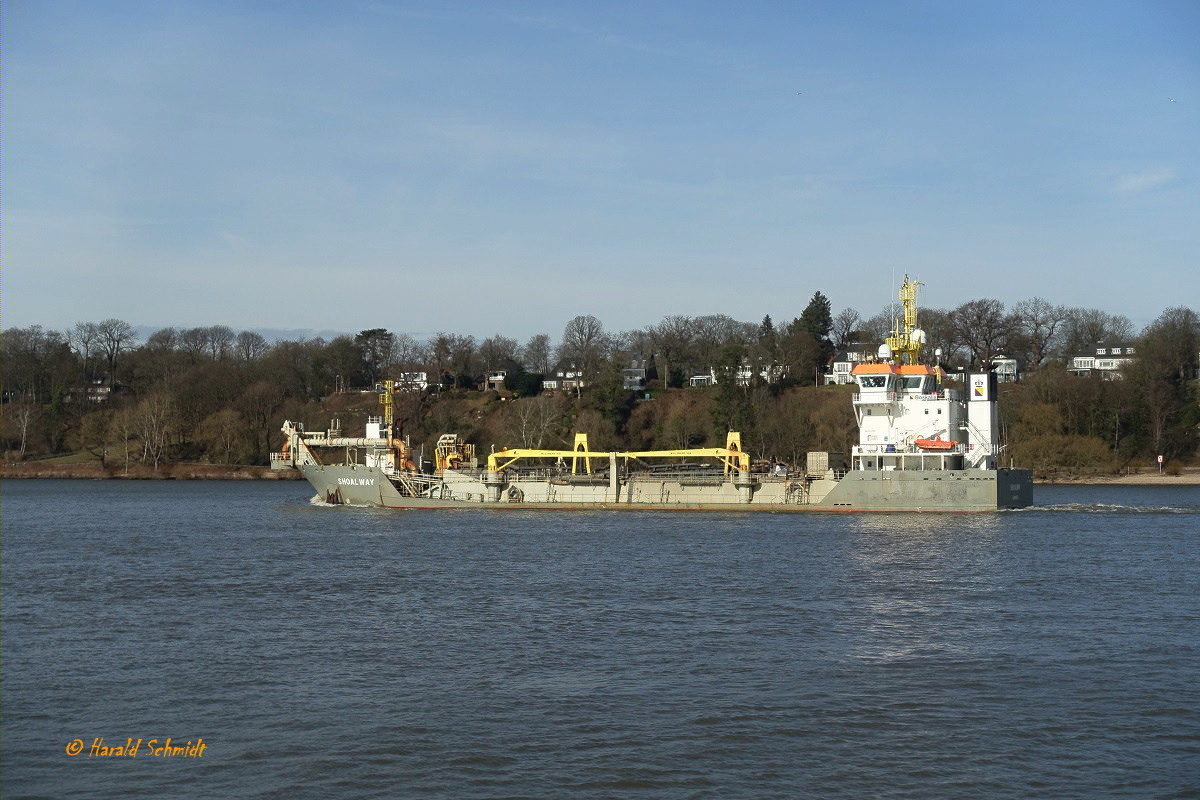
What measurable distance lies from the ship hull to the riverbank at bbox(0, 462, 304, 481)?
47.1 m

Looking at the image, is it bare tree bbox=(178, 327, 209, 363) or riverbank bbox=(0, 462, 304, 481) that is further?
bare tree bbox=(178, 327, 209, 363)

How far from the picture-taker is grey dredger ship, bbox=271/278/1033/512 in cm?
5159

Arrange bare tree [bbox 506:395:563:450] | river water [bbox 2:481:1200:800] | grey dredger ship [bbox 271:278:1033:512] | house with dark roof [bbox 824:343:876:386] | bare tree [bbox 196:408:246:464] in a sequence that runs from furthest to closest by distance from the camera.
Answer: house with dark roof [bbox 824:343:876:386] → bare tree [bbox 196:408:246:464] → bare tree [bbox 506:395:563:450] → grey dredger ship [bbox 271:278:1033:512] → river water [bbox 2:481:1200:800]

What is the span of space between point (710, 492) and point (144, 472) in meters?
69.9

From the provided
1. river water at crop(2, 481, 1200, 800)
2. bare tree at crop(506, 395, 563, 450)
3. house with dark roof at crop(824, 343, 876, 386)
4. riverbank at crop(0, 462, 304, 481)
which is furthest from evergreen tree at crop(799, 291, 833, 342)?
river water at crop(2, 481, 1200, 800)

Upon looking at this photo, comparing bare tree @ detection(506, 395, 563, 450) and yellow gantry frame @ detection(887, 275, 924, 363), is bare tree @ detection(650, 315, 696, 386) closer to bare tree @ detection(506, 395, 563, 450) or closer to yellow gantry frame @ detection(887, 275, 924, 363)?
bare tree @ detection(506, 395, 563, 450)

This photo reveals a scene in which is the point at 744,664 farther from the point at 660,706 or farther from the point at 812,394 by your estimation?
the point at 812,394

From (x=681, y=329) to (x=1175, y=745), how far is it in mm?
120019

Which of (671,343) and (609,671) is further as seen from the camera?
(671,343)

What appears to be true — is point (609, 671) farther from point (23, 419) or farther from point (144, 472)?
point (23, 419)

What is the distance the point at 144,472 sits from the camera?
105 m

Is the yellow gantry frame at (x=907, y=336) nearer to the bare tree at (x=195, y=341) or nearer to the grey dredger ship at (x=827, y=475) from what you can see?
the grey dredger ship at (x=827, y=475)

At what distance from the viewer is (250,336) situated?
146 m

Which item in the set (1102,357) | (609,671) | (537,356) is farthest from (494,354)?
(609,671)
